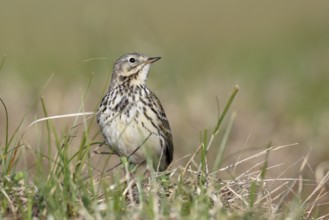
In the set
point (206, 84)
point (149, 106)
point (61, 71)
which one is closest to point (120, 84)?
point (149, 106)

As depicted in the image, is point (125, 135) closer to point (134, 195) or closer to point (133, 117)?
point (133, 117)

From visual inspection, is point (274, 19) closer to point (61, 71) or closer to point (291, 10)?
point (291, 10)

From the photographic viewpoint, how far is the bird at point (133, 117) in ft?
20.3

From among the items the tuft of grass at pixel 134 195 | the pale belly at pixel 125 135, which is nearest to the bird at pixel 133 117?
the pale belly at pixel 125 135

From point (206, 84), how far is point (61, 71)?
1.99 metres

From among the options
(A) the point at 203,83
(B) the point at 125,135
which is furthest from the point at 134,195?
(A) the point at 203,83

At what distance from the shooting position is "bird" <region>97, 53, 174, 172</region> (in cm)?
619

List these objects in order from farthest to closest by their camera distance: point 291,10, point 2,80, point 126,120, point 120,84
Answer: point 291,10
point 2,80
point 120,84
point 126,120

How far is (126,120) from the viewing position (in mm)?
6191

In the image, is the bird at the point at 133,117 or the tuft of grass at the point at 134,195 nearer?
the tuft of grass at the point at 134,195

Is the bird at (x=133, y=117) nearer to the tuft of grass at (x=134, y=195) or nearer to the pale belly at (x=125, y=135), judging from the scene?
the pale belly at (x=125, y=135)

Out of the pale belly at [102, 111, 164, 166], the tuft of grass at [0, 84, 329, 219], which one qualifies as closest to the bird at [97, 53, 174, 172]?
the pale belly at [102, 111, 164, 166]

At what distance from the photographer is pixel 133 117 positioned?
20.4 feet

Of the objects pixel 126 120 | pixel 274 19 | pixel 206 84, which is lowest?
pixel 274 19
